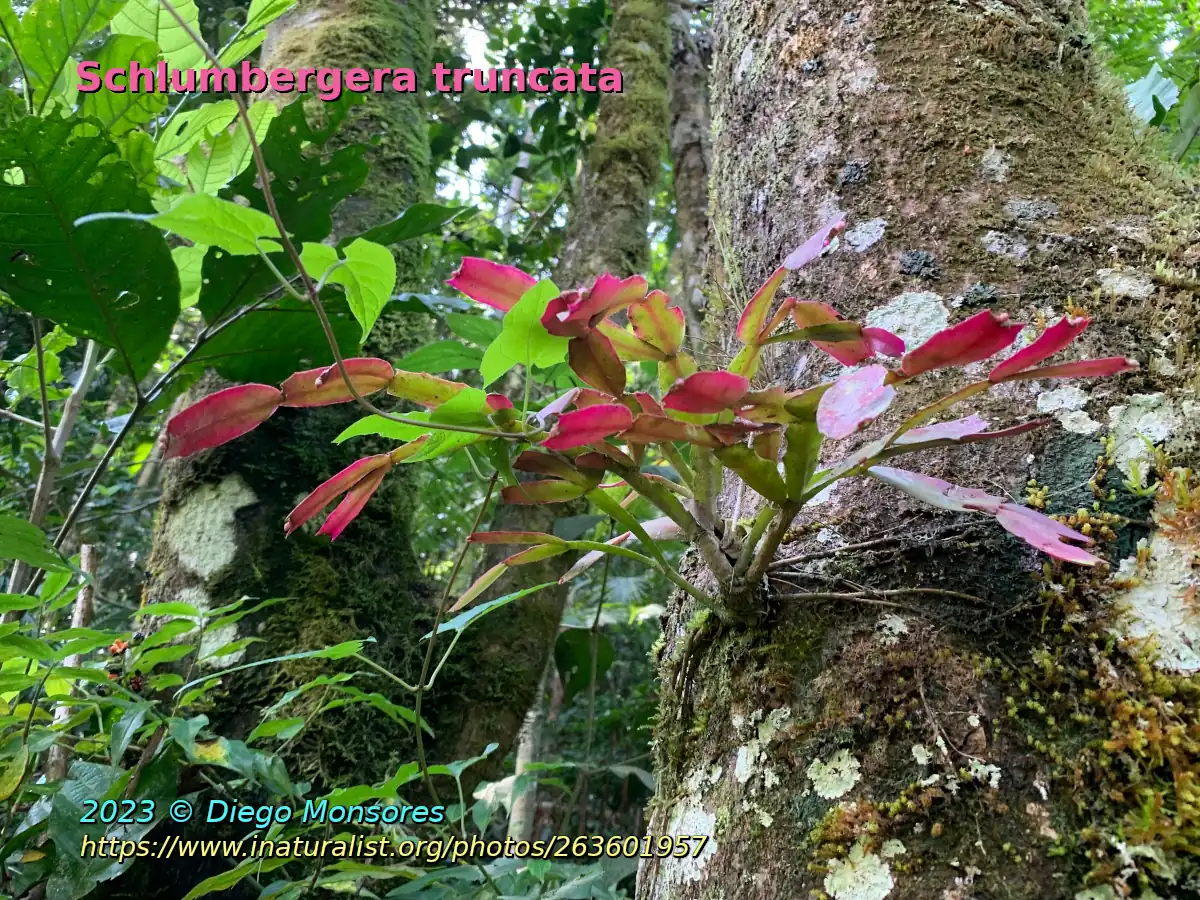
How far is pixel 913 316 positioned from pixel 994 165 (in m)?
0.23

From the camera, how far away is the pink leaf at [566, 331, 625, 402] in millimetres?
526

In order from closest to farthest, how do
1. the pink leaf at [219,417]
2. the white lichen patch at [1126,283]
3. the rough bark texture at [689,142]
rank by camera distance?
the pink leaf at [219,417] < the white lichen patch at [1126,283] < the rough bark texture at [689,142]

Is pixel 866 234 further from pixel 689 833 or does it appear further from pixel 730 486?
pixel 689 833

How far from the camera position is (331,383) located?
0.54m

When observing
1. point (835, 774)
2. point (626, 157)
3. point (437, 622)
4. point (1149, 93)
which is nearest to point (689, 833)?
point (835, 774)

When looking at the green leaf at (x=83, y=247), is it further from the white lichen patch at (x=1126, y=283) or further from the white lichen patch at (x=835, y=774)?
the white lichen patch at (x=1126, y=283)

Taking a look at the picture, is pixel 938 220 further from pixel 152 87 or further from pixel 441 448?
pixel 152 87

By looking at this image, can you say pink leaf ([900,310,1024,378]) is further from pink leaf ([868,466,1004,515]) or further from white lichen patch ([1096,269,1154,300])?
white lichen patch ([1096,269,1154,300])

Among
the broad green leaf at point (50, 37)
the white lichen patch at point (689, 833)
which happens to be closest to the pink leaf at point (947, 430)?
the white lichen patch at point (689, 833)

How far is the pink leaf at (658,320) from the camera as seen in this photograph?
1.88ft

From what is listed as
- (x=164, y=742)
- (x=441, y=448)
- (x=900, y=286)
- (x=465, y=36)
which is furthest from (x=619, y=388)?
(x=465, y=36)

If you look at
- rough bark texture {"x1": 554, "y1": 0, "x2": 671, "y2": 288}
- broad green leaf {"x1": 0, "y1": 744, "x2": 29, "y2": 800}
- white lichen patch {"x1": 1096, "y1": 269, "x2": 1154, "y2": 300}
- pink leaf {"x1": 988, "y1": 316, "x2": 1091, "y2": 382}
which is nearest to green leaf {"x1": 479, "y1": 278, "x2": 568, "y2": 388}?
pink leaf {"x1": 988, "y1": 316, "x2": 1091, "y2": 382}

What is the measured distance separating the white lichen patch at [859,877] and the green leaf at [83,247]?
39.3 inches

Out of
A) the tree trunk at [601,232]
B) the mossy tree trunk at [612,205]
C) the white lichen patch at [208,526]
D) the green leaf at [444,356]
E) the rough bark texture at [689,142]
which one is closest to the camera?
the green leaf at [444,356]
